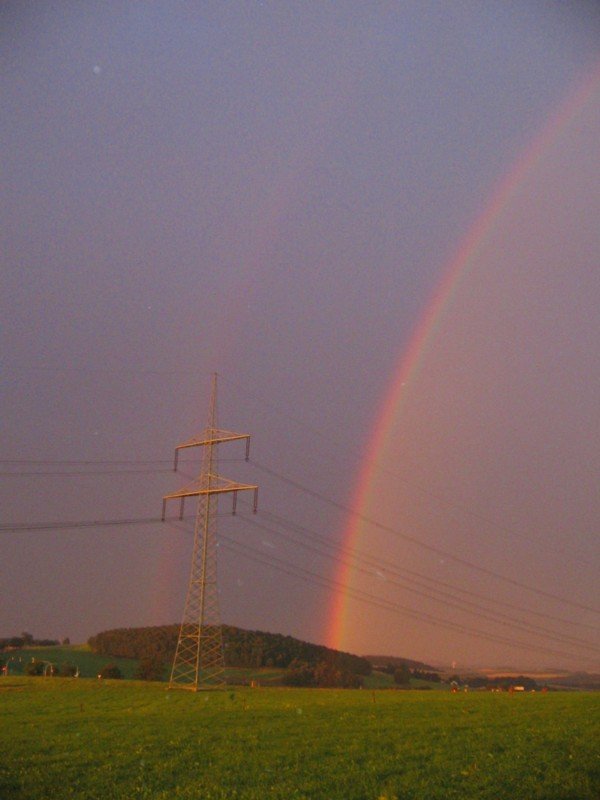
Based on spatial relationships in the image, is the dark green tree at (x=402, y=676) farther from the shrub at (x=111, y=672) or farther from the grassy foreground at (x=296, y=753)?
the grassy foreground at (x=296, y=753)

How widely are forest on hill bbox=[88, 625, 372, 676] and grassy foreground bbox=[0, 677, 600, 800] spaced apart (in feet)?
262

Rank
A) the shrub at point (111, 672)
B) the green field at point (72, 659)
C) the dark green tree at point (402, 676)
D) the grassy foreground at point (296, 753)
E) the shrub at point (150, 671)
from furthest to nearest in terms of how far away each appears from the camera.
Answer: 1. the dark green tree at point (402, 676)
2. the green field at point (72, 659)
3. the shrub at point (111, 672)
4. the shrub at point (150, 671)
5. the grassy foreground at point (296, 753)

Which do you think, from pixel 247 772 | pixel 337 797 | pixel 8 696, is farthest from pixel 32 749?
pixel 8 696

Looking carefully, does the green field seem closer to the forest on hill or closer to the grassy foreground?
the forest on hill

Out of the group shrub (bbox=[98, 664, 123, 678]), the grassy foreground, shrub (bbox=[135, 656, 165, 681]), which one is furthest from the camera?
shrub (bbox=[98, 664, 123, 678])

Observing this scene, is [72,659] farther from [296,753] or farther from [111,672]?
[296,753]

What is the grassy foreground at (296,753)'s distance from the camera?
16.7m

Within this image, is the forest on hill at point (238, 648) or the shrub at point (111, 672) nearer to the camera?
the shrub at point (111, 672)

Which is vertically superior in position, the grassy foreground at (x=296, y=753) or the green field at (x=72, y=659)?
the green field at (x=72, y=659)

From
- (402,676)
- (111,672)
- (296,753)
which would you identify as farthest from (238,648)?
(296,753)

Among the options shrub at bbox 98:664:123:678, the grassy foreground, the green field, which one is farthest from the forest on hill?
the grassy foreground

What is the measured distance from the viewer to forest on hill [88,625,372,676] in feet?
379

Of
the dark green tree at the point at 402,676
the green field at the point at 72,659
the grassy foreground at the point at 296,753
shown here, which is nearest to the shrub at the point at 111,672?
the green field at the point at 72,659

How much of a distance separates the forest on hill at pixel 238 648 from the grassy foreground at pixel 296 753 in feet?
262
